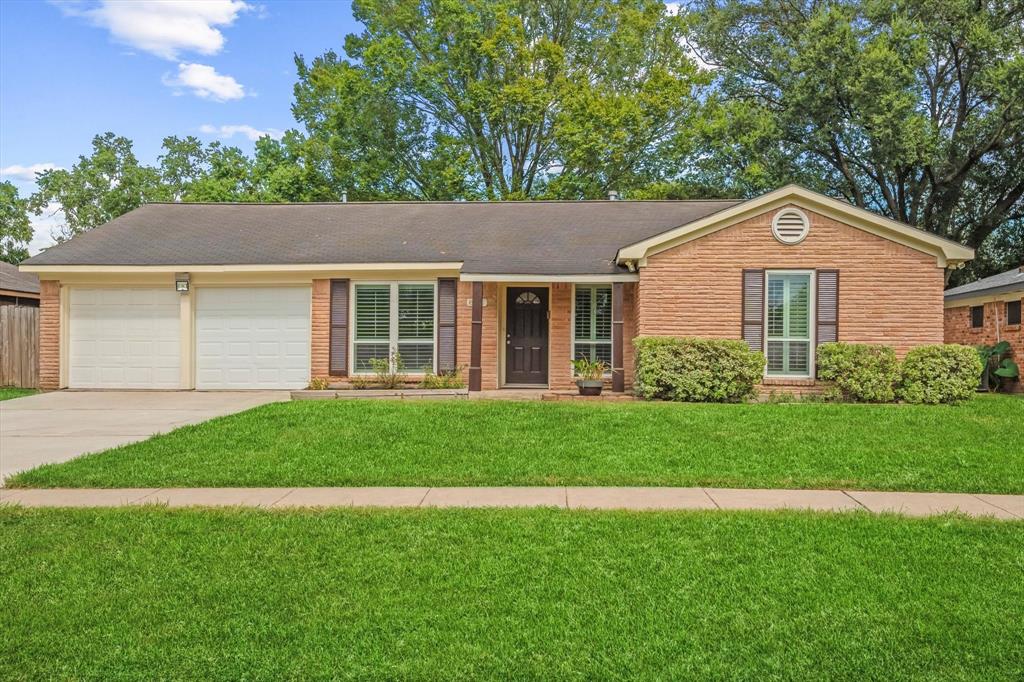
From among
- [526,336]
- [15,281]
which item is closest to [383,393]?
[526,336]

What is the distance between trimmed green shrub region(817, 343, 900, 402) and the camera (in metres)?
11.8

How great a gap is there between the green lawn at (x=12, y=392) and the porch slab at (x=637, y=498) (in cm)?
1320

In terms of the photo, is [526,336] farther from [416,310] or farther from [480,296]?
[416,310]

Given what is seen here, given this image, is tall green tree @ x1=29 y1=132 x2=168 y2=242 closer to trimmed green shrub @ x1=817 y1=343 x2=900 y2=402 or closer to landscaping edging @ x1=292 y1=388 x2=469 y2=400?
landscaping edging @ x1=292 y1=388 x2=469 y2=400

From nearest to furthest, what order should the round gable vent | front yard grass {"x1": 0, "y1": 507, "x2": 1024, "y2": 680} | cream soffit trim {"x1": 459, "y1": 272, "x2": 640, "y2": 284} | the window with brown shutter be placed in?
front yard grass {"x1": 0, "y1": 507, "x2": 1024, "y2": 680} < the round gable vent < cream soffit trim {"x1": 459, "y1": 272, "x2": 640, "y2": 284} < the window with brown shutter

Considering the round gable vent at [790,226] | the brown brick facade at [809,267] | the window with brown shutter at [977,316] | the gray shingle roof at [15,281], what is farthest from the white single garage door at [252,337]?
the window with brown shutter at [977,316]

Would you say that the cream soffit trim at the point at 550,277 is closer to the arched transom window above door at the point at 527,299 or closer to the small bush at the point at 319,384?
the arched transom window above door at the point at 527,299

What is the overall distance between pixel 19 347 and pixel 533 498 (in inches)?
610

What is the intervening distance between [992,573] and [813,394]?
28.3 ft

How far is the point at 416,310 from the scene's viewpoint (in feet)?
47.4

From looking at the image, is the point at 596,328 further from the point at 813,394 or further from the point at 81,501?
the point at 81,501

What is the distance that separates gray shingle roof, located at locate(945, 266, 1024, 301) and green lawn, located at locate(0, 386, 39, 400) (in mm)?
22024

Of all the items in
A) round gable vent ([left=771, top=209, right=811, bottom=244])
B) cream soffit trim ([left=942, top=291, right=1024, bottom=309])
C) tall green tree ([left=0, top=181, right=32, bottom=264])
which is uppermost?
tall green tree ([left=0, top=181, right=32, bottom=264])

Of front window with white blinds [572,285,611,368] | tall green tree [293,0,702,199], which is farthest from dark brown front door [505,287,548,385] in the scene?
tall green tree [293,0,702,199]
